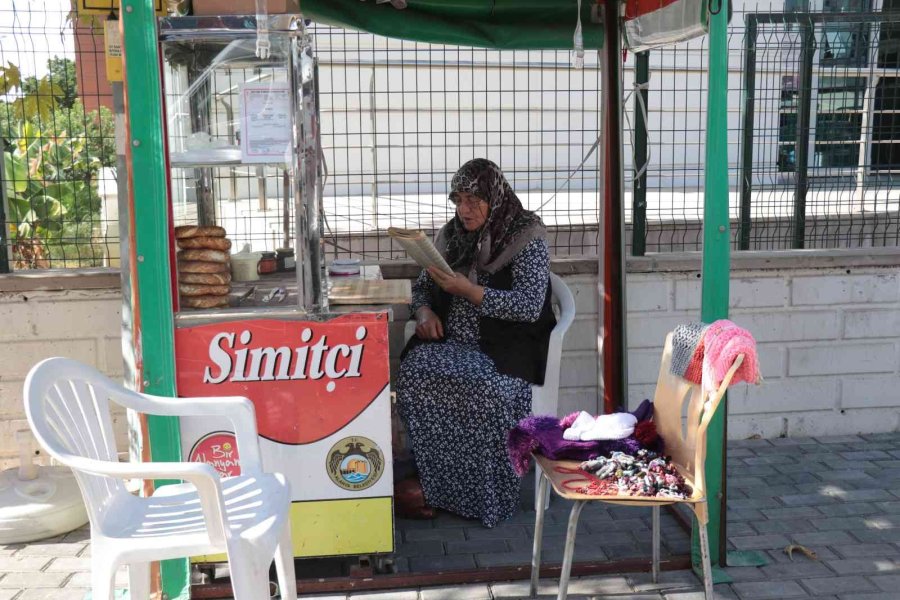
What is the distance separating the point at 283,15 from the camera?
2.86 metres

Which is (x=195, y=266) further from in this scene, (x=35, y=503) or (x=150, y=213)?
(x=35, y=503)

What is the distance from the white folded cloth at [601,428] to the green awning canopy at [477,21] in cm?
191

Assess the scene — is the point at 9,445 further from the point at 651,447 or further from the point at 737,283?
the point at 737,283

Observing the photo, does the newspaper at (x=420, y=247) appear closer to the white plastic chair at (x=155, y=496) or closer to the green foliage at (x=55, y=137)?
the white plastic chair at (x=155, y=496)

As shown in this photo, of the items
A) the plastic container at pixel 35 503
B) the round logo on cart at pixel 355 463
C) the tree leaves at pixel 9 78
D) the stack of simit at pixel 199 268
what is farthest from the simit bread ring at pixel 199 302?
the tree leaves at pixel 9 78

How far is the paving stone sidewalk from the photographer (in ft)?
10.5

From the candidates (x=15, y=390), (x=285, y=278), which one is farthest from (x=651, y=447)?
(x=15, y=390)

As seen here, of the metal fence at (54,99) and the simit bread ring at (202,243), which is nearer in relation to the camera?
the simit bread ring at (202,243)

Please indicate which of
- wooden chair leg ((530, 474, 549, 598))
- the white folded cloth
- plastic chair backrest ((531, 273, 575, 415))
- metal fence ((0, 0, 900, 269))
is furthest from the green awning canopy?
wooden chair leg ((530, 474, 549, 598))

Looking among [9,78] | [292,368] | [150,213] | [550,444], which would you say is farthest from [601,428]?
[9,78]

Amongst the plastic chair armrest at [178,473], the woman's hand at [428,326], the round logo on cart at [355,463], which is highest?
the woman's hand at [428,326]

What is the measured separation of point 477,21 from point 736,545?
2483 millimetres

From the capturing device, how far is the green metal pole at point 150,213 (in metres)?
2.80

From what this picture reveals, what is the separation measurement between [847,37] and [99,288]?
13.2 feet
